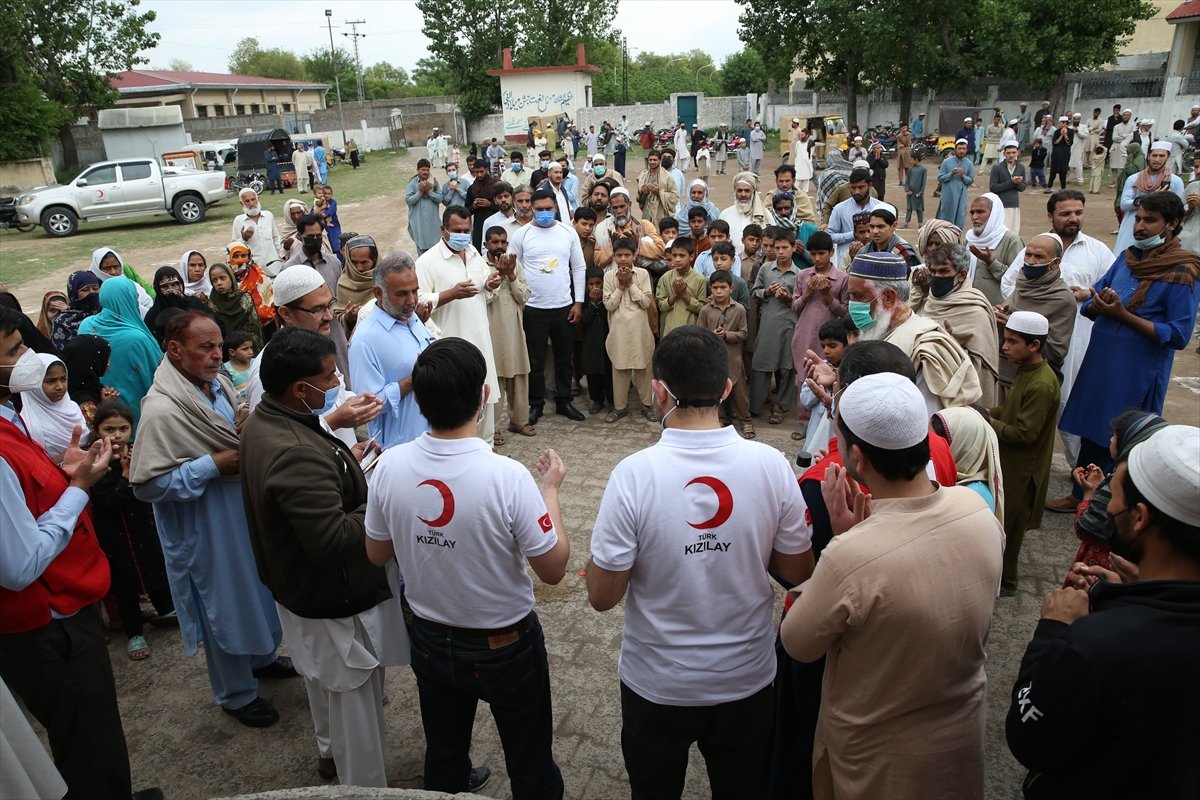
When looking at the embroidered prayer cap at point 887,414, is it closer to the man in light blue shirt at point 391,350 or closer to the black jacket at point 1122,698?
the black jacket at point 1122,698

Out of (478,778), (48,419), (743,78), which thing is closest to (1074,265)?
(478,778)

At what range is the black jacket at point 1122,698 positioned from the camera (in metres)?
1.54

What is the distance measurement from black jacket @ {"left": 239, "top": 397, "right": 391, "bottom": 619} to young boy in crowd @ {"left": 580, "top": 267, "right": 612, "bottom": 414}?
4.34 m

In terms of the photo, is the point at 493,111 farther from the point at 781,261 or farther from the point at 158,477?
the point at 158,477

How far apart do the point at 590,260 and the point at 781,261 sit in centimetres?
183

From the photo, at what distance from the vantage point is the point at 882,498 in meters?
1.94

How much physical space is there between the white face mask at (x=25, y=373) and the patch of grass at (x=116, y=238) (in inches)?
500

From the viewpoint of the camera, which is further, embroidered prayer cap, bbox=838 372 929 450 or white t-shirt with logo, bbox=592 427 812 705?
white t-shirt with logo, bbox=592 427 812 705

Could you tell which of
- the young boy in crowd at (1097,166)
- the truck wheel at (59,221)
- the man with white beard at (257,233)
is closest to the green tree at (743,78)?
Result: the young boy in crowd at (1097,166)

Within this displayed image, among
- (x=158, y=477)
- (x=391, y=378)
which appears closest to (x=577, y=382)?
(x=391, y=378)

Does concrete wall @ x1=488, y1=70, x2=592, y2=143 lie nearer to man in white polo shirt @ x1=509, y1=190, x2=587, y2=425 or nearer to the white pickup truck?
the white pickup truck

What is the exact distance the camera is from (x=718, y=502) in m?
2.10

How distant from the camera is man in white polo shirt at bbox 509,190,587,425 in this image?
659cm

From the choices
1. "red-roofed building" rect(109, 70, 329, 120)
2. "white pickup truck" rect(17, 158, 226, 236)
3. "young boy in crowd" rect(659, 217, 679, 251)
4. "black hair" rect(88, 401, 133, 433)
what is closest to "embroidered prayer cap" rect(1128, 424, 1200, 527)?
"black hair" rect(88, 401, 133, 433)
